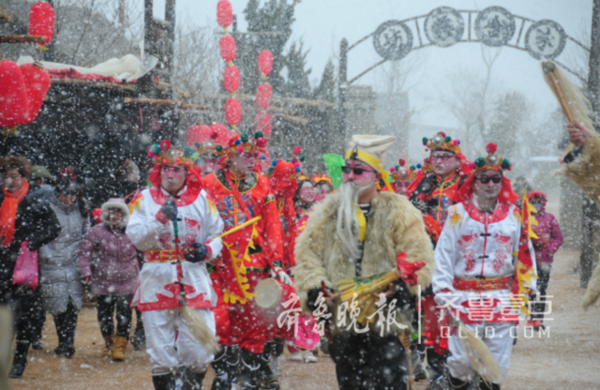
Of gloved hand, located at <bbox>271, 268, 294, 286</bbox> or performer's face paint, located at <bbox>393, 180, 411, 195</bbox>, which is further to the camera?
performer's face paint, located at <bbox>393, 180, 411, 195</bbox>

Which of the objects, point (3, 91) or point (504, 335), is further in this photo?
point (3, 91)

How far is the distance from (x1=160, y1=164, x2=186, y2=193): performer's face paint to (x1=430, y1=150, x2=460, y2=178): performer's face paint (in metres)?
2.81

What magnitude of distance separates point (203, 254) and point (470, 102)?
4297 centimetres

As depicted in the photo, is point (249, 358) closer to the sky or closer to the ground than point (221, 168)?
closer to the ground

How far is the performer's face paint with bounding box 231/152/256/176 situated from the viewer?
6.18m

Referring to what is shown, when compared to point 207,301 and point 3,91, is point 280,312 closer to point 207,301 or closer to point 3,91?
point 207,301

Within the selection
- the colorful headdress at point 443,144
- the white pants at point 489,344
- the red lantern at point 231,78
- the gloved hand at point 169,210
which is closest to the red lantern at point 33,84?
the gloved hand at point 169,210

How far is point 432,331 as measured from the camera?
6.04 meters

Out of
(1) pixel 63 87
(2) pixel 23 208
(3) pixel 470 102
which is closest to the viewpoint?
(2) pixel 23 208

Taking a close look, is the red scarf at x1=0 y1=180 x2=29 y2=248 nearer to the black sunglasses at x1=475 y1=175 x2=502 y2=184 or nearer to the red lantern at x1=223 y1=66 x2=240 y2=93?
the black sunglasses at x1=475 y1=175 x2=502 y2=184

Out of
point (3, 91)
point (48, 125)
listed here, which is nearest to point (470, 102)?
point (48, 125)

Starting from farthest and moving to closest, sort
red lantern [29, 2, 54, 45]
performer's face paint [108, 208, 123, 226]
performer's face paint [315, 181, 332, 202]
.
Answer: red lantern [29, 2, 54, 45] < performer's face paint [315, 181, 332, 202] < performer's face paint [108, 208, 123, 226]

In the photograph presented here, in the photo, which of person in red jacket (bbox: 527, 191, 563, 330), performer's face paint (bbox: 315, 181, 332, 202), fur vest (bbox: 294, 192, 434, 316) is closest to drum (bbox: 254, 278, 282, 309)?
fur vest (bbox: 294, 192, 434, 316)

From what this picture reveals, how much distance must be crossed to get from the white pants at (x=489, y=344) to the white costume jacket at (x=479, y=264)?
0.06 metres
